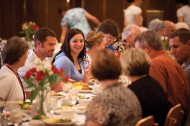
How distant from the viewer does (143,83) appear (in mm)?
4180

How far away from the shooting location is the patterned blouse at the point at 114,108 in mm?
3543

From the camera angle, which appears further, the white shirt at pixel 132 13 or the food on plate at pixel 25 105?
the white shirt at pixel 132 13

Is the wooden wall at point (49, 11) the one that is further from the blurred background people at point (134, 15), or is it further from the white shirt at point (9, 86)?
the white shirt at point (9, 86)

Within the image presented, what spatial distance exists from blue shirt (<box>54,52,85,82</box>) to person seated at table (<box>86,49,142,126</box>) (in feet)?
8.12

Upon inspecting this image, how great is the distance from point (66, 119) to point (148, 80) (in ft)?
2.58

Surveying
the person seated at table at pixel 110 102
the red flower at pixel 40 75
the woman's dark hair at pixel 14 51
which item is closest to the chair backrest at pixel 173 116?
the person seated at table at pixel 110 102

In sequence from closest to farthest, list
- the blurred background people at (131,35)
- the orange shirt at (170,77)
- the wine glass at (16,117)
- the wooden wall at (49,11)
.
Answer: the wine glass at (16,117)
the orange shirt at (170,77)
the blurred background people at (131,35)
the wooden wall at (49,11)

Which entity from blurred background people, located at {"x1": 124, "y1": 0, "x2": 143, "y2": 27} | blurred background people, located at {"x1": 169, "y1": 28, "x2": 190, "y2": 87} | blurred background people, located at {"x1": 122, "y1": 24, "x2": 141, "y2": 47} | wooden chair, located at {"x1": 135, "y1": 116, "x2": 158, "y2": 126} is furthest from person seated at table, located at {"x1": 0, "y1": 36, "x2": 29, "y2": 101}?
blurred background people, located at {"x1": 124, "y1": 0, "x2": 143, "y2": 27}

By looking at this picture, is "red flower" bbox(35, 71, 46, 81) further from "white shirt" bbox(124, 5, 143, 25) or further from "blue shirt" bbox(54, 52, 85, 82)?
"white shirt" bbox(124, 5, 143, 25)

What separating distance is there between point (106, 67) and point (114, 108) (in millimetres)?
331

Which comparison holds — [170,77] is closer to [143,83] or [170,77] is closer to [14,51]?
[143,83]

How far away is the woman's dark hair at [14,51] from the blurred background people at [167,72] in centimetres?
127

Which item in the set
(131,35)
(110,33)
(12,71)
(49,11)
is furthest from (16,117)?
(49,11)

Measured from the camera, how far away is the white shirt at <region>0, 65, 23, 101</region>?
15.6 ft
